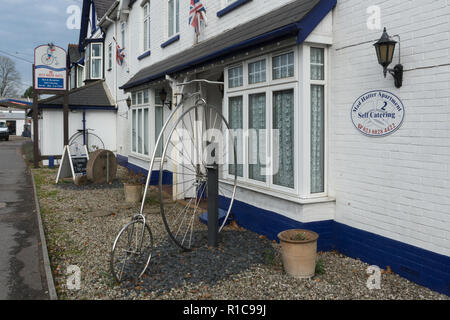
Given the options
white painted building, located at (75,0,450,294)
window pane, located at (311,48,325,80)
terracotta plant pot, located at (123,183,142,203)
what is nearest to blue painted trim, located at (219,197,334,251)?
white painted building, located at (75,0,450,294)

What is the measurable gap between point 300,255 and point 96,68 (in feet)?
59.8

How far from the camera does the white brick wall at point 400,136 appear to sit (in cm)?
441

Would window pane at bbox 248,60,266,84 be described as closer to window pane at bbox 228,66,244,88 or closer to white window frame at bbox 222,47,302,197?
white window frame at bbox 222,47,302,197

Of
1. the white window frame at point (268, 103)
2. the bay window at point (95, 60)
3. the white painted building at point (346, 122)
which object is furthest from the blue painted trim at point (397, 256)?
the bay window at point (95, 60)

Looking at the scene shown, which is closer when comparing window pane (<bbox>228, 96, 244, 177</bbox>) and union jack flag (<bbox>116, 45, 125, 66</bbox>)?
window pane (<bbox>228, 96, 244, 177</bbox>)

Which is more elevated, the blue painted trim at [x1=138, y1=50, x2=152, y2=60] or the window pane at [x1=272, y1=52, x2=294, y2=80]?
the blue painted trim at [x1=138, y1=50, x2=152, y2=60]

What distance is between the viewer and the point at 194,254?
5.68 meters

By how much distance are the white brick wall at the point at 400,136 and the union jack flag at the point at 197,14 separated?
4183 mm

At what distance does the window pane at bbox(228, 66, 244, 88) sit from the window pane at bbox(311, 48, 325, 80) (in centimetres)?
164

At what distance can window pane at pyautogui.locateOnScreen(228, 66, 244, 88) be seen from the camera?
23.5 feet

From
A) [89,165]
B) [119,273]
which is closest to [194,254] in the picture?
[119,273]

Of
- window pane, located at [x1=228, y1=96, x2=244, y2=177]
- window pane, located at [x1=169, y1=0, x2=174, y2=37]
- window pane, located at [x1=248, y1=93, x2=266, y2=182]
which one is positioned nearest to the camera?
window pane, located at [x1=248, y1=93, x2=266, y2=182]

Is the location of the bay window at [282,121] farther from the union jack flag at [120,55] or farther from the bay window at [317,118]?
the union jack flag at [120,55]

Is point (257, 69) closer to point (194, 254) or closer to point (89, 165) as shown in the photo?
point (194, 254)
